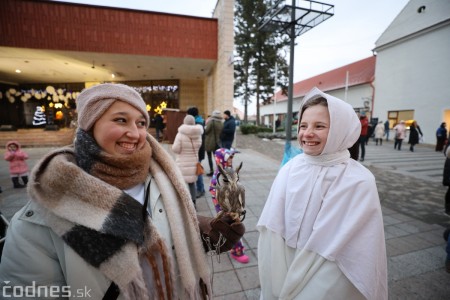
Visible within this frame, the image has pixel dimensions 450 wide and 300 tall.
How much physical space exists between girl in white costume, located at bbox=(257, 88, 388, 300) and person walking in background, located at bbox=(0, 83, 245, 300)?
1.88 feet

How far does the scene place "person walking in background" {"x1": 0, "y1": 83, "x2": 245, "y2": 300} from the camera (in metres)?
0.92

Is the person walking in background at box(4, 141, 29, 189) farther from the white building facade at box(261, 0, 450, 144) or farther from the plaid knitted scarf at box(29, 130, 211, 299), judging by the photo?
the white building facade at box(261, 0, 450, 144)

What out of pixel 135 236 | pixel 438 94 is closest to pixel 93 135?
pixel 135 236

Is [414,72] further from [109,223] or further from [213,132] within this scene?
[109,223]

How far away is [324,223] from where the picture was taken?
4.65ft

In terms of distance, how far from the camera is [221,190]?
114cm

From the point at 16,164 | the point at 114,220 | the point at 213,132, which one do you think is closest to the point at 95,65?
the point at 16,164

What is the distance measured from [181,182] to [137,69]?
16.2m

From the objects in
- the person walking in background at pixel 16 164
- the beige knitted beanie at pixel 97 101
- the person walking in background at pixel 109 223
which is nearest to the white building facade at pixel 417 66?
the person walking in background at pixel 109 223

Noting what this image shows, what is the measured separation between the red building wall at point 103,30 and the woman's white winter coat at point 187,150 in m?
9.39

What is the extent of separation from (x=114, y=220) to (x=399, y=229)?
178 inches

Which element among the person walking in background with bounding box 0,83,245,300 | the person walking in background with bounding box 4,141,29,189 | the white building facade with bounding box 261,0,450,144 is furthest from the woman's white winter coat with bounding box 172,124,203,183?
the white building facade with bounding box 261,0,450,144

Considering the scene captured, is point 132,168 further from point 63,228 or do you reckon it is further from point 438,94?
point 438,94

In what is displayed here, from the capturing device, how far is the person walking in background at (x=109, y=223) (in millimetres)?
917
